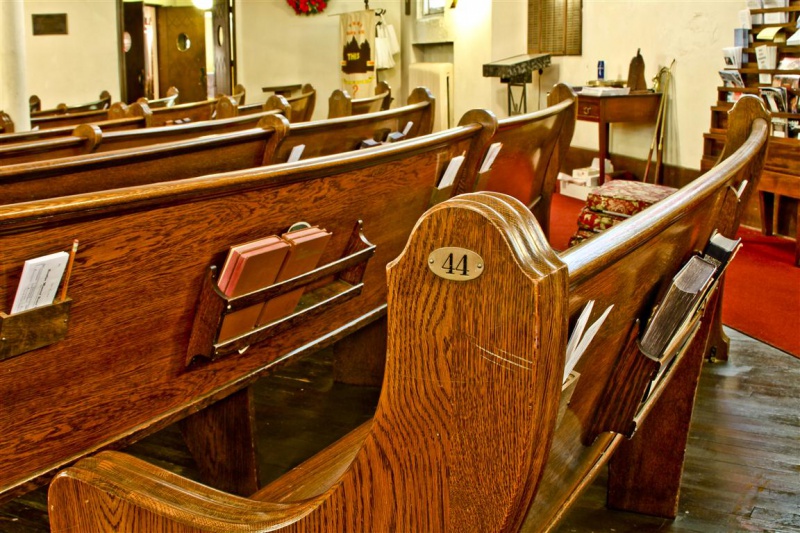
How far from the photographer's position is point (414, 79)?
10.8 meters

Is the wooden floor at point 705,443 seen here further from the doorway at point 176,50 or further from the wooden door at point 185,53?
the wooden door at point 185,53

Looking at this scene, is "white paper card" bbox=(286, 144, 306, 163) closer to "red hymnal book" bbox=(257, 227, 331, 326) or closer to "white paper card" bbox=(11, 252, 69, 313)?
"red hymnal book" bbox=(257, 227, 331, 326)

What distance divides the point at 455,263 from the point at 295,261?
3.36 feet

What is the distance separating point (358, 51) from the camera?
1067 cm

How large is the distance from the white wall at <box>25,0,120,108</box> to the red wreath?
259 cm

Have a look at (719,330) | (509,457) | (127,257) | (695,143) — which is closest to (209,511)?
(509,457)

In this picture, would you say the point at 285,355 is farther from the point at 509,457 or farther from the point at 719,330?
the point at 719,330

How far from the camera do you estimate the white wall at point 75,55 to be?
8.55 meters

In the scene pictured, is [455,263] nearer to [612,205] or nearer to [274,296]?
[274,296]

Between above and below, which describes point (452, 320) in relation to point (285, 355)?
above

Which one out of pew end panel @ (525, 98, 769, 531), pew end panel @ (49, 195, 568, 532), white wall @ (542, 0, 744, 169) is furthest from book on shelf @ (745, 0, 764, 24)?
pew end panel @ (49, 195, 568, 532)

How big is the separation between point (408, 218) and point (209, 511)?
55.0 inches

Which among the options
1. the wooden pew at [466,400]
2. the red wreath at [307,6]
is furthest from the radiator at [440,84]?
the wooden pew at [466,400]

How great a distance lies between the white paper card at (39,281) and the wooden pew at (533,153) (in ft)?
4.87
